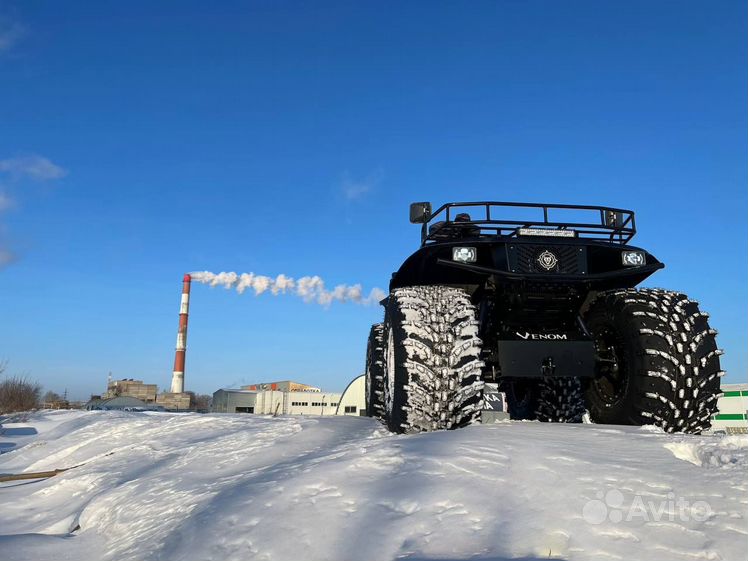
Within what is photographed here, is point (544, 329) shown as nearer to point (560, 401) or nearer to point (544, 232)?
point (544, 232)

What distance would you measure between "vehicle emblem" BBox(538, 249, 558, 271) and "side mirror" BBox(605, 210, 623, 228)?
0.93 m

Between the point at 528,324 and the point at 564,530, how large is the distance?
118 inches

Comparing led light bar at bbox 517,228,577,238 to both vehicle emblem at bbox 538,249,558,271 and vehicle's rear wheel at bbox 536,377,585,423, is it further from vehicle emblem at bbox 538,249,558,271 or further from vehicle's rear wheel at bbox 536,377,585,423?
vehicle's rear wheel at bbox 536,377,585,423

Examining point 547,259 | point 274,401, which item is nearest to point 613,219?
point 547,259

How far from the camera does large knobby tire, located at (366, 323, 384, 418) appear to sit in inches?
278

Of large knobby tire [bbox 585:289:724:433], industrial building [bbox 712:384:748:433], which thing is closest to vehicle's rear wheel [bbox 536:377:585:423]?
large knobby tire [bbox 585:289:724:433]

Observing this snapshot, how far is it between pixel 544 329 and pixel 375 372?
294cm

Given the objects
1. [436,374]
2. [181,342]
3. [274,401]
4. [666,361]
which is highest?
[181,342]

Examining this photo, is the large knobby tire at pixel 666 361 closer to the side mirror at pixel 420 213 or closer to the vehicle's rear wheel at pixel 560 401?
the vehicle's rear wheel at pixel 560 401

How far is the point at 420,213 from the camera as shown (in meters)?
5.21

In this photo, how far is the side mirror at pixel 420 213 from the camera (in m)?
5.17

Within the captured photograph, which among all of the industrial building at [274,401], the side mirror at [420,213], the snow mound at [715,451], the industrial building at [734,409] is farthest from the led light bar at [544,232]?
the industrial building at [274,401]

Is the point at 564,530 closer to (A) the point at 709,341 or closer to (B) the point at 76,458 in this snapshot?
(A) the point at 709,341

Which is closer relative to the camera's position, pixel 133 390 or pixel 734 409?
pixel 734 409
